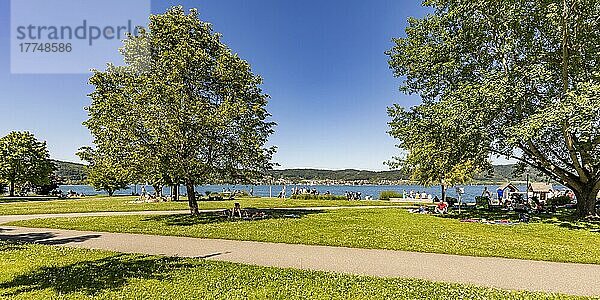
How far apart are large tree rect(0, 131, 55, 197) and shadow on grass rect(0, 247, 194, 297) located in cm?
5769

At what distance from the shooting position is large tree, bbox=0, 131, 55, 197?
185 ft

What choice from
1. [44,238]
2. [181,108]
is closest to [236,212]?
[181,108]

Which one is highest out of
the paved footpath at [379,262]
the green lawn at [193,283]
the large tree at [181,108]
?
the large tree at [181,108]

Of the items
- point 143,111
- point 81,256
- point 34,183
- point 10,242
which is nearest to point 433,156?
point 143,111

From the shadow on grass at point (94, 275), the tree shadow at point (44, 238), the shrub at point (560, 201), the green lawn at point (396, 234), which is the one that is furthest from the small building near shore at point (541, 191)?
the shadow on grass at point (94, 275)

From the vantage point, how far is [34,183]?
58188 mm

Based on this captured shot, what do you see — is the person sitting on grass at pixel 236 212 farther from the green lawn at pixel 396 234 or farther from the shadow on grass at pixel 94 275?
the shadow on grass at pixel 94 275

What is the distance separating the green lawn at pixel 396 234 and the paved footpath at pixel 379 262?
33.4 inches

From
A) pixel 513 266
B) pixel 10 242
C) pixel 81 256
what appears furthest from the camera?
pixel 10 242

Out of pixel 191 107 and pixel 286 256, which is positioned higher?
pixel 191 107

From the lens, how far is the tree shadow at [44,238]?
13.6 metres

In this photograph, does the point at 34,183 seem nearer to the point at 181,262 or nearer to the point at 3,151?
the point at 3,151

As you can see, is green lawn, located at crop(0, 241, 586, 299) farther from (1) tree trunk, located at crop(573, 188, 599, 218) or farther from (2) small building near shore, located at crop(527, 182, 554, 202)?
(2) small building near shore, located at crop(527, 182, 554, 202)

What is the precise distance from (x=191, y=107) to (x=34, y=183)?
174ft
